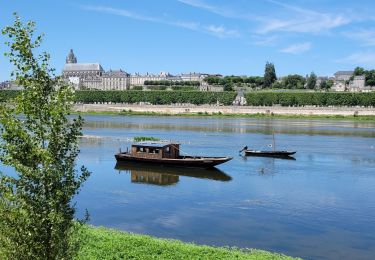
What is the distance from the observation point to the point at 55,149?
21.5 feet

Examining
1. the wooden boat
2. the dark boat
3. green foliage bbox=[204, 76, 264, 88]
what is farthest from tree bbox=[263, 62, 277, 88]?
the wooden boat

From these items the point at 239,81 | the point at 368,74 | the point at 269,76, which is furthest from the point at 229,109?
the point at 368,74

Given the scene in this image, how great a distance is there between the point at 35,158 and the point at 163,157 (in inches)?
1071

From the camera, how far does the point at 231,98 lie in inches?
4906

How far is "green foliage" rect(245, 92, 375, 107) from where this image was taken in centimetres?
11019

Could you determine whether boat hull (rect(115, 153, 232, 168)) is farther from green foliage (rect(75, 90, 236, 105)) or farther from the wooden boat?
Answer: green foliage (rect(75, 90, 236, 105))

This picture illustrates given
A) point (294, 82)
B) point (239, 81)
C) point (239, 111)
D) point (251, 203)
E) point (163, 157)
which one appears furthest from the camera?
point (239, 81)

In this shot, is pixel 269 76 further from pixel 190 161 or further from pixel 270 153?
pixel 190 161

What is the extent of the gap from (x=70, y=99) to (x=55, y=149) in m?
0.70

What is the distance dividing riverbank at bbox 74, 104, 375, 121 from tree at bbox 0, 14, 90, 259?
319 ft

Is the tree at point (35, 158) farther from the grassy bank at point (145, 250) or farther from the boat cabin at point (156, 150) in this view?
the boat cabin at point (156, 150)

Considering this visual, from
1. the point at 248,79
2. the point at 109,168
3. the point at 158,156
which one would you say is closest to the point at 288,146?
the point at 158,156

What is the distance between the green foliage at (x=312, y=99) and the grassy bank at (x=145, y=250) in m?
103

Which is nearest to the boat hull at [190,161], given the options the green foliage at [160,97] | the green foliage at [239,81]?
the green foliage at [160,97]
